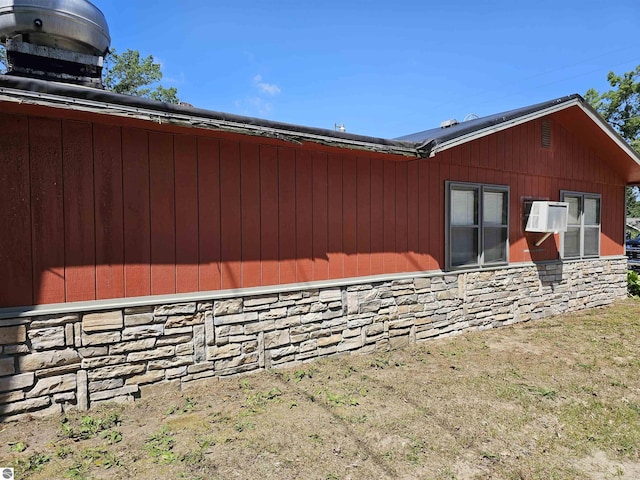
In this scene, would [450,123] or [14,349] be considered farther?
[450,123]

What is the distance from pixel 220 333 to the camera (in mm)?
3844

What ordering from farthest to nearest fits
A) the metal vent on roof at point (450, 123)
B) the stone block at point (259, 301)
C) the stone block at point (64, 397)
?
the metal vent on roof at point (450, 123) → the stone block at point (259, 301) → the stone block at point (64, 397)

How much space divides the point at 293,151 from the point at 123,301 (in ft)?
7.73

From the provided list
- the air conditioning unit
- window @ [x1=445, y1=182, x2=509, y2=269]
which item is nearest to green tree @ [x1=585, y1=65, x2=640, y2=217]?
the air conditioning unit

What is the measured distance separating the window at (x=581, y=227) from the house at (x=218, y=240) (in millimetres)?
1774

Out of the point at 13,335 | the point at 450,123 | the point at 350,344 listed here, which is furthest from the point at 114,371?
the point at 450,123

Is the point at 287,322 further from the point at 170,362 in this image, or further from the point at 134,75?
the point at 134,75

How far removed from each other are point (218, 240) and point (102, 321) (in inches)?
49.7

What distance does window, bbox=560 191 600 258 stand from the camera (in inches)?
289

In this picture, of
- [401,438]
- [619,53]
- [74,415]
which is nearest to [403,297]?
[401,438]

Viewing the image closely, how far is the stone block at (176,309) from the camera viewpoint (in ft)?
11.6

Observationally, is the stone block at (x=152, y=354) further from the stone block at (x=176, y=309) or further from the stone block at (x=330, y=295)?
the stone block at (x=330, y=295)

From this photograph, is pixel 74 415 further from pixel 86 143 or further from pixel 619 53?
pixel 619 53

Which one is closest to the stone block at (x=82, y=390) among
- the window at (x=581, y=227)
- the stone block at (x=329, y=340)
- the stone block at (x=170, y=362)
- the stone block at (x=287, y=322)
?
the stone block at (x=170, y=362)
